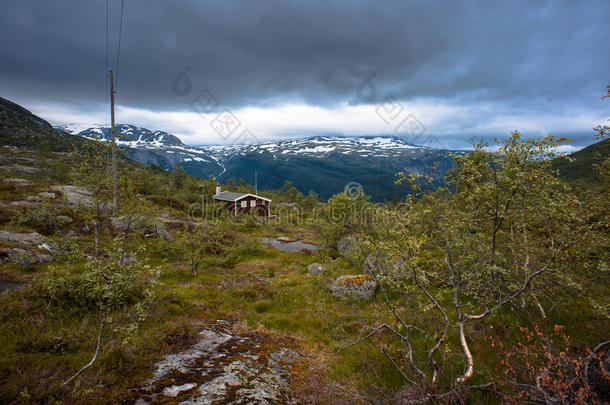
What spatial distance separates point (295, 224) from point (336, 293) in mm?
51228

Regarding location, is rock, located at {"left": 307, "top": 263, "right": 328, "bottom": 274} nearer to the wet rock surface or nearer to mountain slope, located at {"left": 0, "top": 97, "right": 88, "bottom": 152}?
the wet rock surface

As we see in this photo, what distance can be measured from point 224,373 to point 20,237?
60.8 ft

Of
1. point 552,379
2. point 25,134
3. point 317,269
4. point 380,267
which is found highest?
point 25,134

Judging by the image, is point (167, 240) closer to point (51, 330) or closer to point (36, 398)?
point (51, 330)

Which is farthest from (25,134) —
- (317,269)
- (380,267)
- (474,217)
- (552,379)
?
(552,379)

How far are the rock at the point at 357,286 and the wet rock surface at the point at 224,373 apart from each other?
5.65 m

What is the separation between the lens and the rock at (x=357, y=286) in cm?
1275

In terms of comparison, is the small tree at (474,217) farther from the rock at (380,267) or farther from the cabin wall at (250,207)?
the cabin wall at (250,207)

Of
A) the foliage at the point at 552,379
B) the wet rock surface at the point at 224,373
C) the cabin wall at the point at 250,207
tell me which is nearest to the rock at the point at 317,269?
the wet rock surface at the point at 224,373

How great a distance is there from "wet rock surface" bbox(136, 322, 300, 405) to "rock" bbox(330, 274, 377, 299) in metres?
5.65

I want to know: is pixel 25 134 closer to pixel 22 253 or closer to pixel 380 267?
pixel 22 253

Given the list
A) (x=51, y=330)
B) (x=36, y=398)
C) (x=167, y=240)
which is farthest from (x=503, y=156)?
(x=167, y=240)

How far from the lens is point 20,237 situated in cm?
1527

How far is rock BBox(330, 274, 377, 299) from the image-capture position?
1275 cm
